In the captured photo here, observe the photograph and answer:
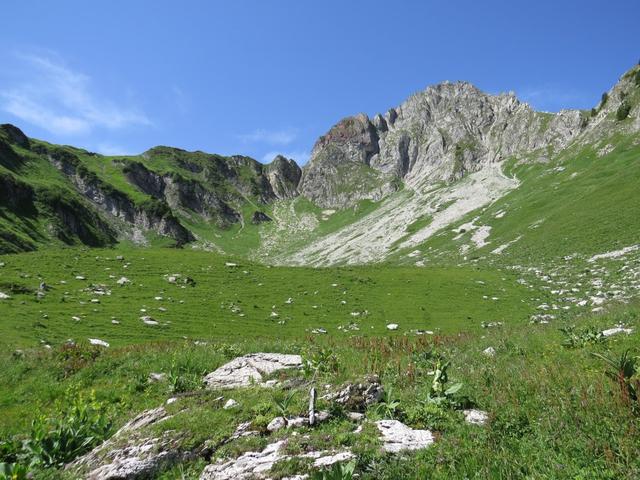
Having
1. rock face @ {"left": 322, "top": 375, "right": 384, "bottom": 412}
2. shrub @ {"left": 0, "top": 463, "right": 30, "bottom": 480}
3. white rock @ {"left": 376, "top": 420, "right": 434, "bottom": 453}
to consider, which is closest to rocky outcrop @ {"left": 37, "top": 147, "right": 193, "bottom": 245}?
shrub @ {"left": 0, "top": 463, "right": 30, "bottom": 480}

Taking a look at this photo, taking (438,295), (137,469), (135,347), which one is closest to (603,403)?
(137,469)

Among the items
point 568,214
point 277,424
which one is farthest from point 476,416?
point 568,214

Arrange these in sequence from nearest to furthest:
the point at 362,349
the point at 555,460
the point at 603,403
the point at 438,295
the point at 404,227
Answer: the point at 555,460 → the point at 603,403 → the point at 362,349 → the point at 438,295 → the point at 404,227

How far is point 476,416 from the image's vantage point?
347 inches

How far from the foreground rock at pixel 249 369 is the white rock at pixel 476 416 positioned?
6.53 m

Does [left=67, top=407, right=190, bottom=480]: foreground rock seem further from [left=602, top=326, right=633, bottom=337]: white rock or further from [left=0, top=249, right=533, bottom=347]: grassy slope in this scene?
[left=0, top=249, right=533, bottom=347]: grassy slope

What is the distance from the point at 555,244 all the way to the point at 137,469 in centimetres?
6739

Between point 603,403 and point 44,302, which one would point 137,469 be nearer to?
point 603,403

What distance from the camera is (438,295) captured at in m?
37.9

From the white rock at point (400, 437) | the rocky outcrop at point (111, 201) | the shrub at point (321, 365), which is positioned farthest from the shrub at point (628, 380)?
the rocky outcrop at point (111, 201)

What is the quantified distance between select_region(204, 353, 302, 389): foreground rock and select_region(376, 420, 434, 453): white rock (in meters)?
5.47

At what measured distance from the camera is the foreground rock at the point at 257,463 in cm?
725

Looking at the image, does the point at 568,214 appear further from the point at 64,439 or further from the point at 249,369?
the point at 64,439

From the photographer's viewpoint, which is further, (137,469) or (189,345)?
(189,345)
